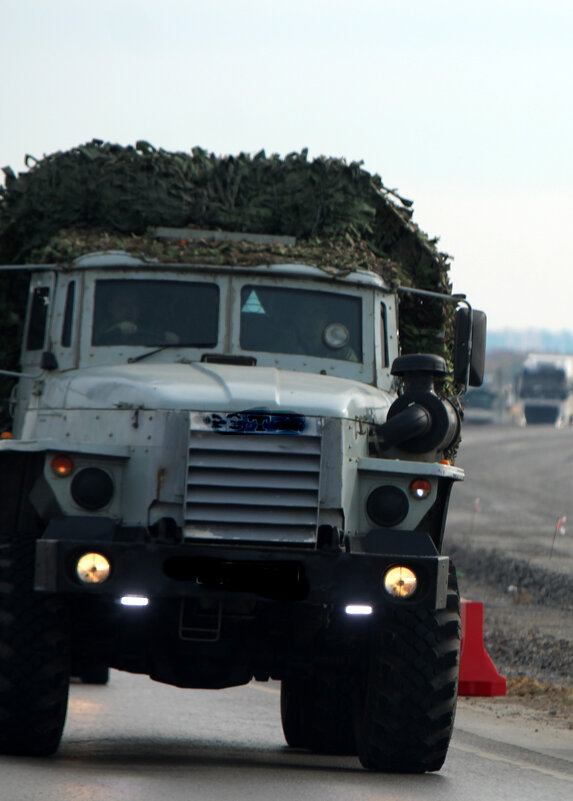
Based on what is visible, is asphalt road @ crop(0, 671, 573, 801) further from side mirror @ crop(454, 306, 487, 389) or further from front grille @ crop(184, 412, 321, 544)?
side mirror @ crop(454, 306, 487, 389)

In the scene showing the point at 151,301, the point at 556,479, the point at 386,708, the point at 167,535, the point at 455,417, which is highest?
the point at 556,479

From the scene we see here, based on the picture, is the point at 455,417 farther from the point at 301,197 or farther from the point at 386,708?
the point at 301,197

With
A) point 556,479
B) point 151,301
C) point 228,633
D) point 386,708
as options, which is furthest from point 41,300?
point 556,479

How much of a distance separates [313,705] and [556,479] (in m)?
40.3

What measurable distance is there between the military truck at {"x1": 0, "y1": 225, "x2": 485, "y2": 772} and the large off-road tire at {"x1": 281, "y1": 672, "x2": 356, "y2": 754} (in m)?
0.34

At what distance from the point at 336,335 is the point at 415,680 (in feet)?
8.21

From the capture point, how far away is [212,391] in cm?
930

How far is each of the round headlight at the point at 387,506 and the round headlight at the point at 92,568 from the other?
150 cm

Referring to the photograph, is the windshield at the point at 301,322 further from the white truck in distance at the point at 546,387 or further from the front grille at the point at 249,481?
the white truck in distance at the point at 546,387

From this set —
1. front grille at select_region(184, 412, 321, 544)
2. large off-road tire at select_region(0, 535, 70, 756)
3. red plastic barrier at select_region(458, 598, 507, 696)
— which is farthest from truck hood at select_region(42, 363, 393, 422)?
red plastic barrier at select_region(458, 598, 507, 696)

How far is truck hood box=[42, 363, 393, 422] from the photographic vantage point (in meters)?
9.20

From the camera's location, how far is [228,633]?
9422 mm

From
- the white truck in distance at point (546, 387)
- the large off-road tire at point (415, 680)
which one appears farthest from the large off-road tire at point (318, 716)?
the white truck in distance at point (546, 387)

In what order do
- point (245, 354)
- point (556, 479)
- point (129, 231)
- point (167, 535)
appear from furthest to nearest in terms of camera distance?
1. point (556, 479)
2. point (129, 231)
3. point (245, 354)
4. point (167, 535)
